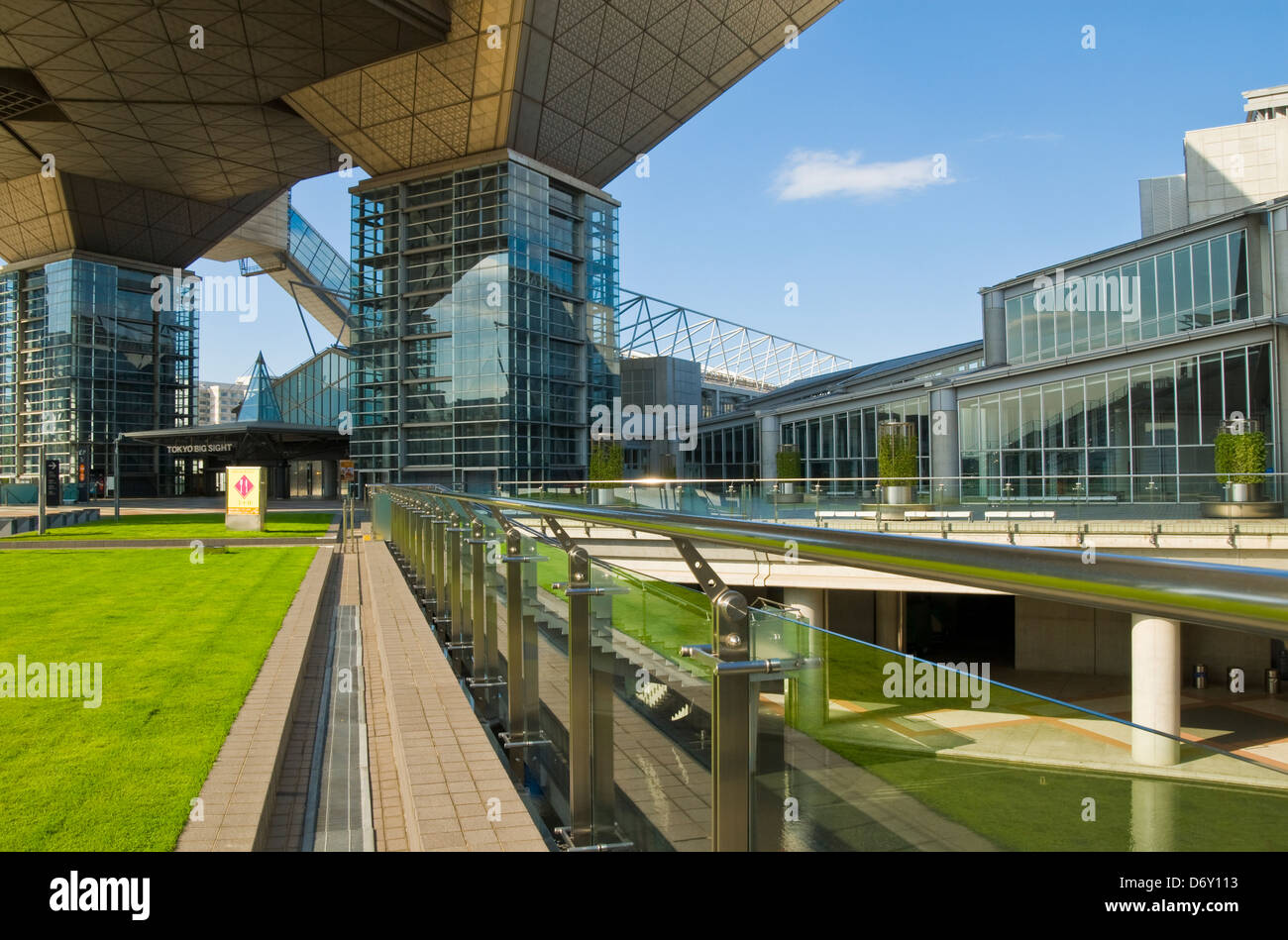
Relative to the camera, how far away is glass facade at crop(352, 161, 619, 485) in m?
42.4

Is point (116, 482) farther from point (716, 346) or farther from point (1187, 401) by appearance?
point (716, 346)

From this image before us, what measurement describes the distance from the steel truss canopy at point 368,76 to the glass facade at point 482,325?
2124 mm

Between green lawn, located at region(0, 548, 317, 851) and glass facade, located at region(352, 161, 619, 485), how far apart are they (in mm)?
30421

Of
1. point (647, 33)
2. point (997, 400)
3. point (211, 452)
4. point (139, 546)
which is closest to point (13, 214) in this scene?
point (211, 452)

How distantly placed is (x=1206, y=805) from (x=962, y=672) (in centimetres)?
33

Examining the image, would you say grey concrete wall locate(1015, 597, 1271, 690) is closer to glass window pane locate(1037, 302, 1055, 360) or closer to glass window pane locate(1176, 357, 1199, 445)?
glass window pane locate(1176, 357, 1199, 445)

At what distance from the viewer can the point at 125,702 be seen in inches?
227

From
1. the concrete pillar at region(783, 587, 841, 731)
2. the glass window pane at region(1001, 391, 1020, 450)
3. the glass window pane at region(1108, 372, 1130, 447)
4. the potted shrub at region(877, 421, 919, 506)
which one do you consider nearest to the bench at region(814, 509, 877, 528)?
the potted shrub at region(877, 421, 919, 506)

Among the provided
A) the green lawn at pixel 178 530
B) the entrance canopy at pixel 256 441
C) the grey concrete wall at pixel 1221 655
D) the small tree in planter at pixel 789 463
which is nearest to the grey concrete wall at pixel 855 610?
the grey concrete wall at pixel 1221 655

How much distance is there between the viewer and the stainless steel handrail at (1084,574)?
106 cm

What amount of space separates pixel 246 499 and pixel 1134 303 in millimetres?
27000

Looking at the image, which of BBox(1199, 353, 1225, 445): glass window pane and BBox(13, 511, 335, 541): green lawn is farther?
BBox(13, 511, 335, 541): green lawn

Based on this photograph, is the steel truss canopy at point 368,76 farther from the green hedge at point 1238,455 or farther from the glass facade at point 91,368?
the green hedge at point 1238,455

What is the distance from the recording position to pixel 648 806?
8.72ft
